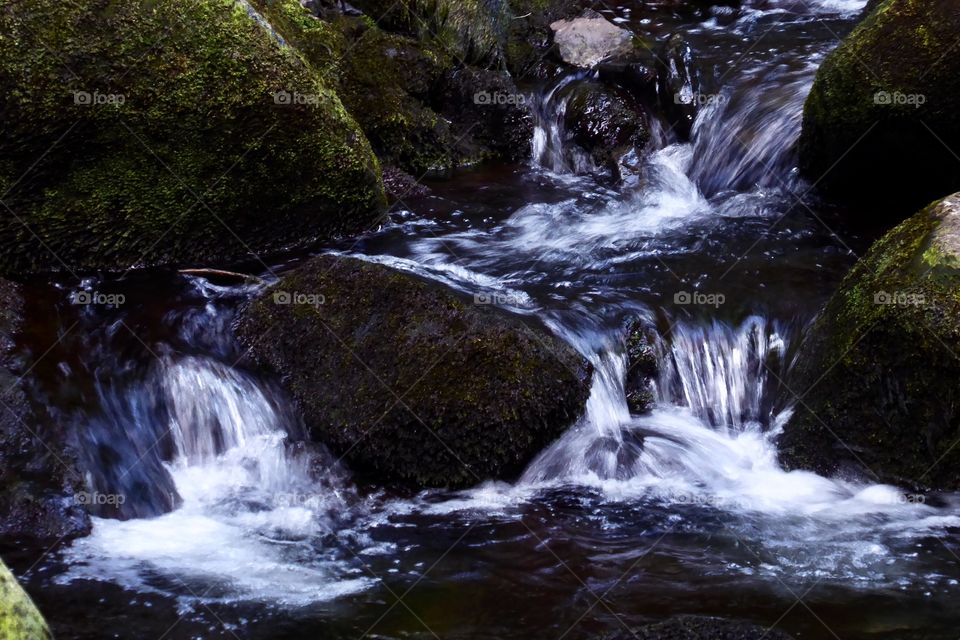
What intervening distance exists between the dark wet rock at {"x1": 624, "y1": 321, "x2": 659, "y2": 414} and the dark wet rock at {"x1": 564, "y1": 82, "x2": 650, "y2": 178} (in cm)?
287

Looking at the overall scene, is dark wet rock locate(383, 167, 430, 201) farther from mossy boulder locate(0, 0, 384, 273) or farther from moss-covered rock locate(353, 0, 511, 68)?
moss-covered rock locate(353, 0, 511, 68)

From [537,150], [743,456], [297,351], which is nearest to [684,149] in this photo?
[537,150]

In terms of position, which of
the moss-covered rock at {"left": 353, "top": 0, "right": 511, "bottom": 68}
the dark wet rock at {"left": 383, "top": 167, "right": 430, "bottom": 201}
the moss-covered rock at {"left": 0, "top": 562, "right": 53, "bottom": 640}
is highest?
the moss-covered rock at {"left": 353, "top": 0, "right": 511, "bottom": 68}

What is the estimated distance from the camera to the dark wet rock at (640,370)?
209 inches

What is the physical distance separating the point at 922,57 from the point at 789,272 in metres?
1.58

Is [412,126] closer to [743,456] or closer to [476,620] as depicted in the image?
[743,456]

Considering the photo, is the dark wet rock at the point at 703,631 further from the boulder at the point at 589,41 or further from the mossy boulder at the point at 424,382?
the boulder at the point at 589,41

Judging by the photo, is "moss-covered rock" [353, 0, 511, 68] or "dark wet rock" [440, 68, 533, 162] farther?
"moss-covered rock" [353, 0, 511, 68]

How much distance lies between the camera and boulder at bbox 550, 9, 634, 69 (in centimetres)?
894

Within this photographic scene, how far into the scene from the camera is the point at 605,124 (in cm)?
827

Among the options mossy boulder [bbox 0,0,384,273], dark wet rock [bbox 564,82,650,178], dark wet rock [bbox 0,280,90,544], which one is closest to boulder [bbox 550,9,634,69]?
dark wet rock [bbox 564,82,650,178]

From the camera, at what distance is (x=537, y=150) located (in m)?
8.34

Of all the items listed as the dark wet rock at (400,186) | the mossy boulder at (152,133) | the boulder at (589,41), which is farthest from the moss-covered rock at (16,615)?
the boulder at (589,41)

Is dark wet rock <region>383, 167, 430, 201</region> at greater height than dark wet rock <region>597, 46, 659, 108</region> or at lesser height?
lesser
